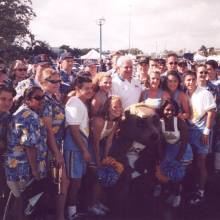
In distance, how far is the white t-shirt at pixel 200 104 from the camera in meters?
5.51

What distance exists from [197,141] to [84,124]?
182 centimetres

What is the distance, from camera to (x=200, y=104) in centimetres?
552

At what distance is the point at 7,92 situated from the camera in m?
4.24

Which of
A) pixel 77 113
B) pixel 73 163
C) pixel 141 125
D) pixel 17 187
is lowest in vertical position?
pixel 17 187

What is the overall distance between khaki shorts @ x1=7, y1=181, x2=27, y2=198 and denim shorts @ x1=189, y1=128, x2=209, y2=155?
8.44 feet

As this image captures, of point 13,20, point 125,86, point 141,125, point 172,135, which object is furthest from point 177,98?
point 13,20

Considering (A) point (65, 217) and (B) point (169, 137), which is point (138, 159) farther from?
(A) point (65, 217)

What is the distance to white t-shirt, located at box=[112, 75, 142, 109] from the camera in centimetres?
579

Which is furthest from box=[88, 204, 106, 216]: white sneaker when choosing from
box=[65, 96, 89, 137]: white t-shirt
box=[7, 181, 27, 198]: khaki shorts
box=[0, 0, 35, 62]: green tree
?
box=[0, 0, 35, 62]: green tree

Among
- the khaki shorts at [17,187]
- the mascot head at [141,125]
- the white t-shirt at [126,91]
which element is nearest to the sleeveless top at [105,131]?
the mascot head at [141,125]

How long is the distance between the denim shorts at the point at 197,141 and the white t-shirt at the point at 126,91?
94cm

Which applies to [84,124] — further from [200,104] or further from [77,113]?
[200,104]

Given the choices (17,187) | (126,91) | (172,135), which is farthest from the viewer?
(126,91)

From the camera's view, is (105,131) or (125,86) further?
(125,86)
